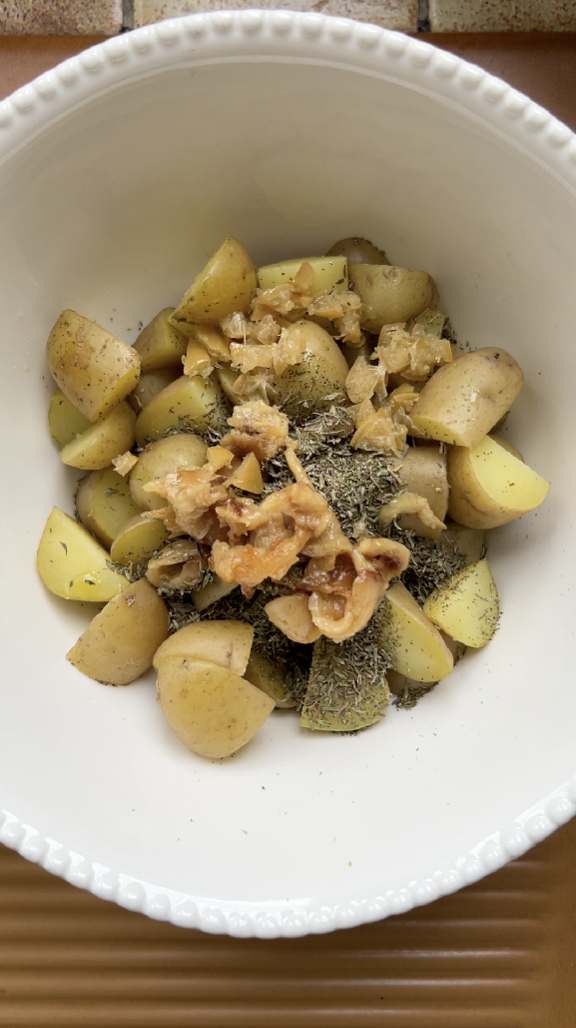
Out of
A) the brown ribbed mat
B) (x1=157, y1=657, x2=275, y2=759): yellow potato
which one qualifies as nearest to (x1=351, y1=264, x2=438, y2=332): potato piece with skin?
(x1=157, y1=657, x2=275, y2=759): yellow potato

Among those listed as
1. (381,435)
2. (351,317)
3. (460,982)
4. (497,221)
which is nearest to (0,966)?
(460,982)

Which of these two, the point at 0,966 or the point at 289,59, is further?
the point at 0,966

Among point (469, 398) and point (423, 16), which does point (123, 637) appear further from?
point (423, 16)

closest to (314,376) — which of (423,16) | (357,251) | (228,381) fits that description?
(228,381)

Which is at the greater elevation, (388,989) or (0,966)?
(388,989)

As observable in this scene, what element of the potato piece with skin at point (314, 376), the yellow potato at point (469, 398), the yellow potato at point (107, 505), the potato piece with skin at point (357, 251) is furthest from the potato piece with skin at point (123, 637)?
the potato piece with skin at point (357, 251)

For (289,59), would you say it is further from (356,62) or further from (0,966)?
(0,966)

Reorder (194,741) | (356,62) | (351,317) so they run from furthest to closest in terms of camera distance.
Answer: (351,317) < (194,741) < (356,62)
